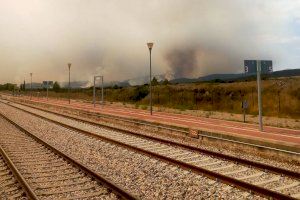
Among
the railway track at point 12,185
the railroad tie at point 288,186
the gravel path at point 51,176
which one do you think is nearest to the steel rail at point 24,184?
the railway track at point 12,185

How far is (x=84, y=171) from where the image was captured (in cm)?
1085

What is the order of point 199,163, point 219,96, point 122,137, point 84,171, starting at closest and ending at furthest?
point 84,171, point 199,163, point 122,137, point 219,96

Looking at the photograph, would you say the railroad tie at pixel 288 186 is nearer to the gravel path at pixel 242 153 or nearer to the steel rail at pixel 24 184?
the gravel path at pixel 242 153

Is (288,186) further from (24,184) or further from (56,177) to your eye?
(24,184)

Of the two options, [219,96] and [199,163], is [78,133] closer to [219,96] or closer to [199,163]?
[199,163]

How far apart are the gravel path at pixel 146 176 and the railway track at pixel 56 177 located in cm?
54

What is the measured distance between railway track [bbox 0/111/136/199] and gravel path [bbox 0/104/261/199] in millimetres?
544

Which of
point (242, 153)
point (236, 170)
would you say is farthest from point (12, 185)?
point (242, 153)

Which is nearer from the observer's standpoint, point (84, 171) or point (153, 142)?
point (84, 171)

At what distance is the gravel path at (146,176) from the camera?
28.5 feet

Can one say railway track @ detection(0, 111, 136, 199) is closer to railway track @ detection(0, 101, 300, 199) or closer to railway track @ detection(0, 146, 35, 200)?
railway track @ detection(0, 146, 35, 200)

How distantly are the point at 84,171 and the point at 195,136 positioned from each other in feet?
27.1

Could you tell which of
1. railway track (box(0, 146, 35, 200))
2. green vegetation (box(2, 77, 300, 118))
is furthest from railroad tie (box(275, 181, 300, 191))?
→ green vegetation (box(2, 77, 300, 118))

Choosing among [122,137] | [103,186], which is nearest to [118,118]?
[122,137]
